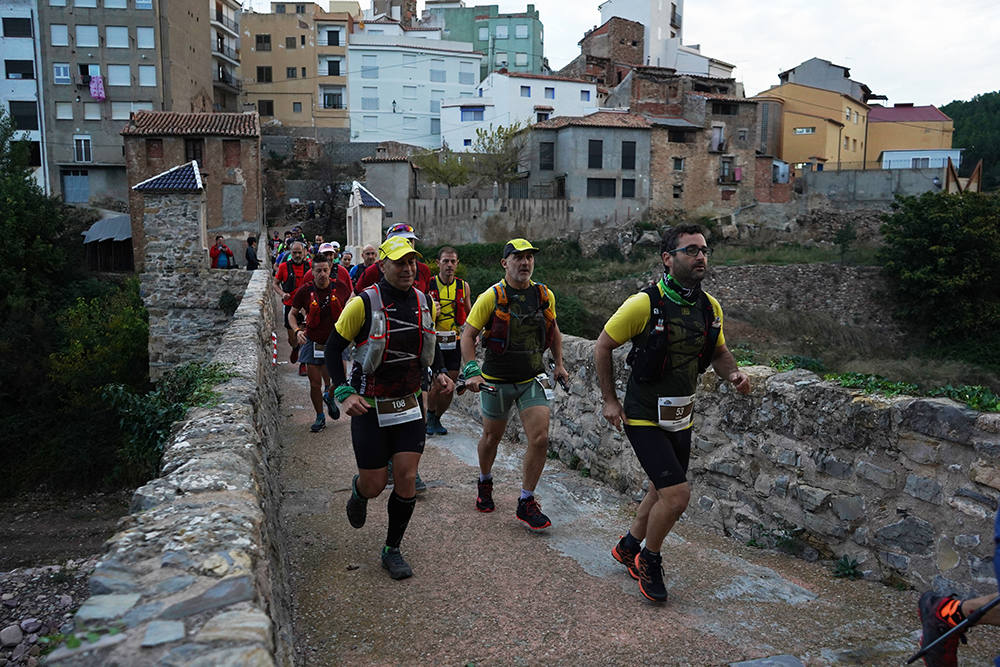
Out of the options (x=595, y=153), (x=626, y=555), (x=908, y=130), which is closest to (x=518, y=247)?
(x=626, y=555)

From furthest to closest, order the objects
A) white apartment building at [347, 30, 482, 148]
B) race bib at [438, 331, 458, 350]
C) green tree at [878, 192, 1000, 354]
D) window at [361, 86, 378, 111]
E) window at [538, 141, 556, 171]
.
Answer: window at [361, 86, 378, 111] → white apartment building at [347, 30, 482, 148] → window at [538, 141, 556, 171] → green tree at [878, 192, 1000, 354] → race bib at [438, 331, 458, 350]

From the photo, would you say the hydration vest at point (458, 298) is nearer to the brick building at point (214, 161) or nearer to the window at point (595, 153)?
the brick building at point (214, 161)

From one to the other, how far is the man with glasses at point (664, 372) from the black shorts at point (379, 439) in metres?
1.09

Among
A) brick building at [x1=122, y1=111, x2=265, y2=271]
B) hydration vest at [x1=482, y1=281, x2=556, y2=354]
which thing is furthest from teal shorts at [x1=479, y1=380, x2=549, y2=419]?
brick building at [x1=122, y1=111, x2=265, y2=271]

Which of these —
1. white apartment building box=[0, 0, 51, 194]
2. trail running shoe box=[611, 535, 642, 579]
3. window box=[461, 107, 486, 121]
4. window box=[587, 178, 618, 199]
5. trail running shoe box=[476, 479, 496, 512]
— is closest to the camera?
trail running shoe box=[611, 535, 642, 579]

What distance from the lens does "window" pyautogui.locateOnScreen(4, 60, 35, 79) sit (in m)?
43.2

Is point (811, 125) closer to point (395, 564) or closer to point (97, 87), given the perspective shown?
point (97, 87)

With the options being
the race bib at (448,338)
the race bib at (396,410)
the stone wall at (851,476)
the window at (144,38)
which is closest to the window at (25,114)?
the window at (144,38)

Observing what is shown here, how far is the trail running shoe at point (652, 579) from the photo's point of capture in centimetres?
400

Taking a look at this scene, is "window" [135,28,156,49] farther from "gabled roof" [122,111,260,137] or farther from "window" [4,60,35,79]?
"gabled roof" [122,111,260,137]

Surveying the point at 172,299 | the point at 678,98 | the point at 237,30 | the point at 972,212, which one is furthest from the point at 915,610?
the point at 237,30

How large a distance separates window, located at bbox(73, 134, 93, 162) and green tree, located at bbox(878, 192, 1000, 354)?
145 ft

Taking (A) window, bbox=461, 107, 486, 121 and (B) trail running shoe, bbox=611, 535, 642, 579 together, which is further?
(A) window, bbox=461, 107, 486, 121

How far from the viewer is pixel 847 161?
5322cm
